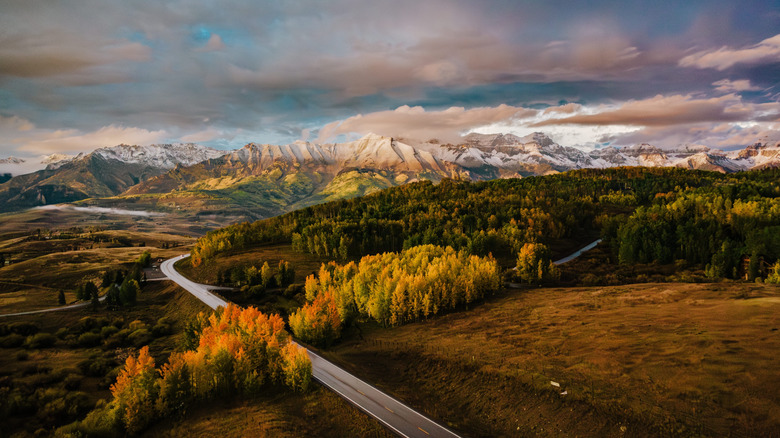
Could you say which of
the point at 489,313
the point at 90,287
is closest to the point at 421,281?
the point at 489,313

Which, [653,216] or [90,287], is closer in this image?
[90,287]

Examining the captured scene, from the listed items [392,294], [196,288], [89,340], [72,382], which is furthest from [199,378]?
[196,288]

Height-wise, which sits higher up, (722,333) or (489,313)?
(722,333)

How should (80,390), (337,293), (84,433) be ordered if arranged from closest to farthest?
(84,433)
(80,390)
(337,293)

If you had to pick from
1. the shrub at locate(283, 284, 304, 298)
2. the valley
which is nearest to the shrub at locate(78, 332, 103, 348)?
the valley

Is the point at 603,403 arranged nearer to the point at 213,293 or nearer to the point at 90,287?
the point at 213,293

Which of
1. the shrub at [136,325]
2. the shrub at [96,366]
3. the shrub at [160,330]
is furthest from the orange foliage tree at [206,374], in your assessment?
the shrub at [136,325]

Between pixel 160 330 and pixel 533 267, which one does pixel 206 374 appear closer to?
pixel 160 330
